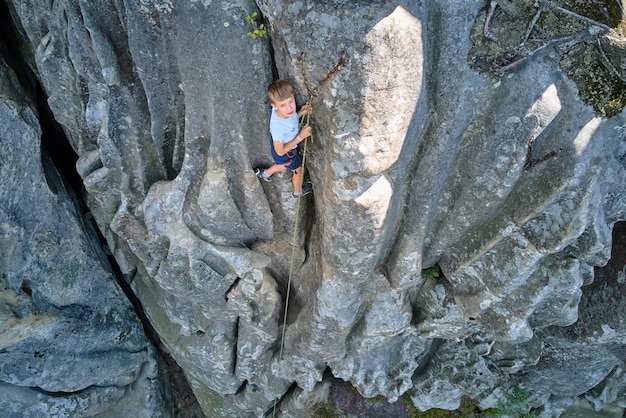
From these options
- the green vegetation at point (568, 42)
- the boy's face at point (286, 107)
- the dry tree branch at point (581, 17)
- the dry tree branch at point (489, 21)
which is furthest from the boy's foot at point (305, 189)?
the dry tree branch at point (581, 17)

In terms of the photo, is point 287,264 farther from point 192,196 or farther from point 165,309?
point 165,309

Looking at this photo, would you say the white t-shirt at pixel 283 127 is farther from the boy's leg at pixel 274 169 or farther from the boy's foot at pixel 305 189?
the boy's foot at pixel 305 189

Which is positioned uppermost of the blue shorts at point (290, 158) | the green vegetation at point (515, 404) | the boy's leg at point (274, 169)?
the blue shorts at point (290, 158)

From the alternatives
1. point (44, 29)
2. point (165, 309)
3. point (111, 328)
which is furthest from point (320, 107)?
point (111, 328)

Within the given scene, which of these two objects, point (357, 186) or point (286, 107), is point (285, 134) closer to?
point (286, 107)

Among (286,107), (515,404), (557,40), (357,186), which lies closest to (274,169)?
(286,107)

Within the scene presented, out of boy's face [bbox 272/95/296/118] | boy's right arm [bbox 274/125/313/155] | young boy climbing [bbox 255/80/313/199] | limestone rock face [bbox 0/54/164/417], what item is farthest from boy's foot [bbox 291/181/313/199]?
limestone rock face [bbox 0/54/164/417]

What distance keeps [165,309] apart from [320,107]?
3142 mm

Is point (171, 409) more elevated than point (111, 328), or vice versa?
point (111, 328)

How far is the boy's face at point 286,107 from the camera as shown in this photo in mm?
3047

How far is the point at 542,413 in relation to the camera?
543 cm

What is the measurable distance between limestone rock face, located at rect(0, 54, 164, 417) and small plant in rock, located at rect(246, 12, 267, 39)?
93.1 inches

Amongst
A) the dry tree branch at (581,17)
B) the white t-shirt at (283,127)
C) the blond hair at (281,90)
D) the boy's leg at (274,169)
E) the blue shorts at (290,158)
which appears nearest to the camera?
the dry tree branch at (581,17)

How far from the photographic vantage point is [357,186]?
3145mm
